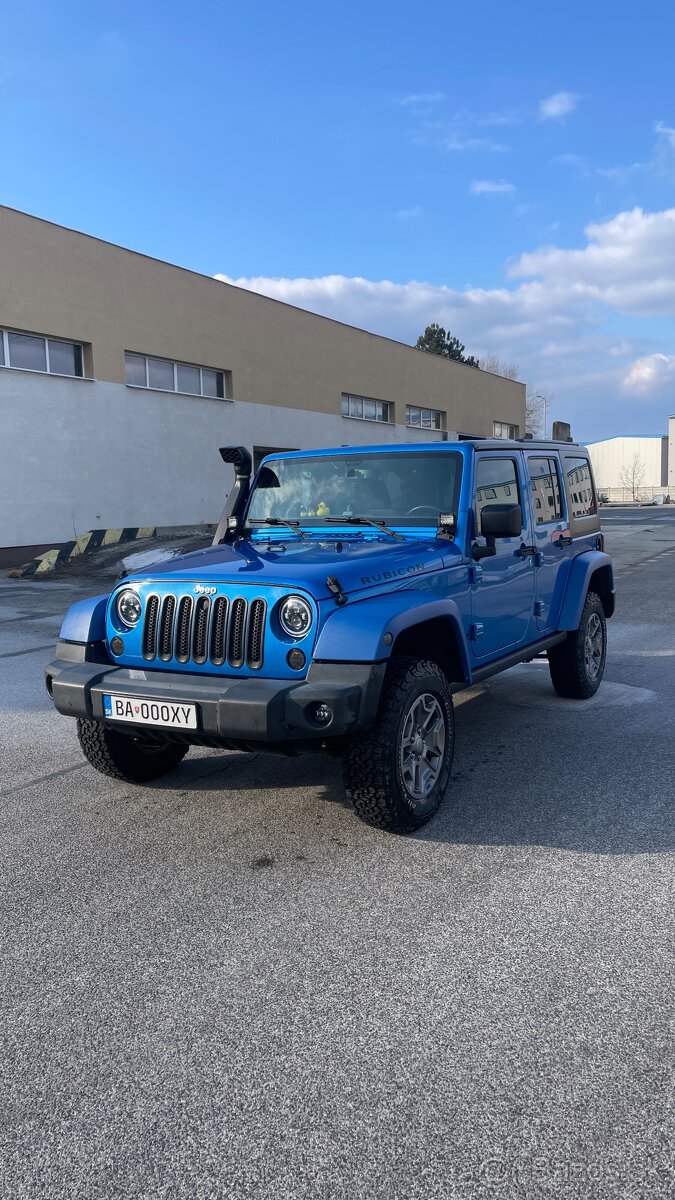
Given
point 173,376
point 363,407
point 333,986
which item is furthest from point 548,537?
point 363,407

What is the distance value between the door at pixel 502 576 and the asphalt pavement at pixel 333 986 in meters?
0.78

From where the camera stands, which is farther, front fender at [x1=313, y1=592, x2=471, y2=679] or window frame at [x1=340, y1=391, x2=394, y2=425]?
window frame at [x1=340, y1=391, x2=394, y2=425]

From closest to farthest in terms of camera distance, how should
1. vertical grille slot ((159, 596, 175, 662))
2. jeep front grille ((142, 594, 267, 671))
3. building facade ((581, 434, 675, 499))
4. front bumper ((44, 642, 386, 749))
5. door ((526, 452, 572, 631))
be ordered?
1. front bumper ((44, 642, 386, 749))
2. jeep front grille ((142, 594, 267, 671))
3. vertical grille slot ((159, 596, 175, 662))
4. door ((526, 452, 572, 631))
5. building facade ((581, 434, 675, 499))

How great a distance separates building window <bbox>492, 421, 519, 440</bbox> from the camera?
3859 cm

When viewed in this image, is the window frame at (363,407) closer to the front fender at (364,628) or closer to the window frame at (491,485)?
the window frame at (491,485)

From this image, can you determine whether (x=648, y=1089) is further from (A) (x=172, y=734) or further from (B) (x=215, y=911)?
(A) (x=172, y=734)

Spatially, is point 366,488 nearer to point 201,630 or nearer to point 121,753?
point 201,630

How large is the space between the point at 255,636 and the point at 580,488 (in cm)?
395

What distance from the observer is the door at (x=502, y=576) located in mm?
4934

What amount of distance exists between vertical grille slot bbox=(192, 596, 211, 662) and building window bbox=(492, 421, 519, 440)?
35124 mm

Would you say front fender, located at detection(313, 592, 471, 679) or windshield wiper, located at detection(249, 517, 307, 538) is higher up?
windshield wiper, located at detection(249, 517, 307, 538)

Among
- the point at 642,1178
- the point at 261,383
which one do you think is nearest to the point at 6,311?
the point at 261,383

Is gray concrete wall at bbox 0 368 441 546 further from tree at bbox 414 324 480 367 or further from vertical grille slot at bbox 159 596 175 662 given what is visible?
tree at bbox 414 324 480 367

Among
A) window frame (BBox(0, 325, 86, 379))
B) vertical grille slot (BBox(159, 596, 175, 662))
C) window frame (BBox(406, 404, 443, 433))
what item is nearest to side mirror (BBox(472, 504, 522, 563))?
vertical grille slot (BBox(159, 596, 175, 662))
